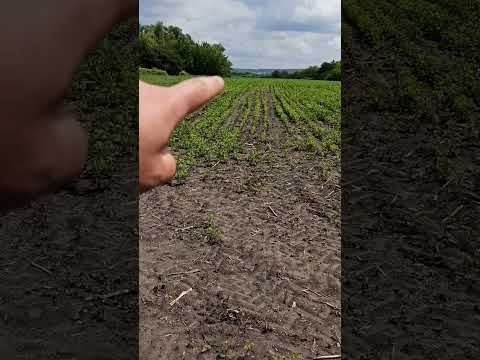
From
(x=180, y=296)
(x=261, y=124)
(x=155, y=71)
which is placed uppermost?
(x=155, y=71)

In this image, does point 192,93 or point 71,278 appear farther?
point 71,278

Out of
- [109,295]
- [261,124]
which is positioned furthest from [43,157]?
[261,124]

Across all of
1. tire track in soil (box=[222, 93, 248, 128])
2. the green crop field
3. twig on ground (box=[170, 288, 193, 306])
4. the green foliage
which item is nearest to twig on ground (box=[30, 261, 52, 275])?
twig on ground (box=[170, 288, 193, 306])

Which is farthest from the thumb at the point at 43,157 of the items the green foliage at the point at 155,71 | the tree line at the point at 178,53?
the green foliage at the point at 155,71

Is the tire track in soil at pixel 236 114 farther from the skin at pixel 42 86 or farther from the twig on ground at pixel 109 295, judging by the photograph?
the skin at pixel 42 86

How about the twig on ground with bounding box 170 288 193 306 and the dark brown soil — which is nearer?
the dark brown soil

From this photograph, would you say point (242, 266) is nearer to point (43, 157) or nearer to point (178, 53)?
point (178, 53)

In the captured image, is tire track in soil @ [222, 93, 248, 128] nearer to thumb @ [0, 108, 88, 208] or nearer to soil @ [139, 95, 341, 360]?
soil @ [139, 95, 341, 360]
